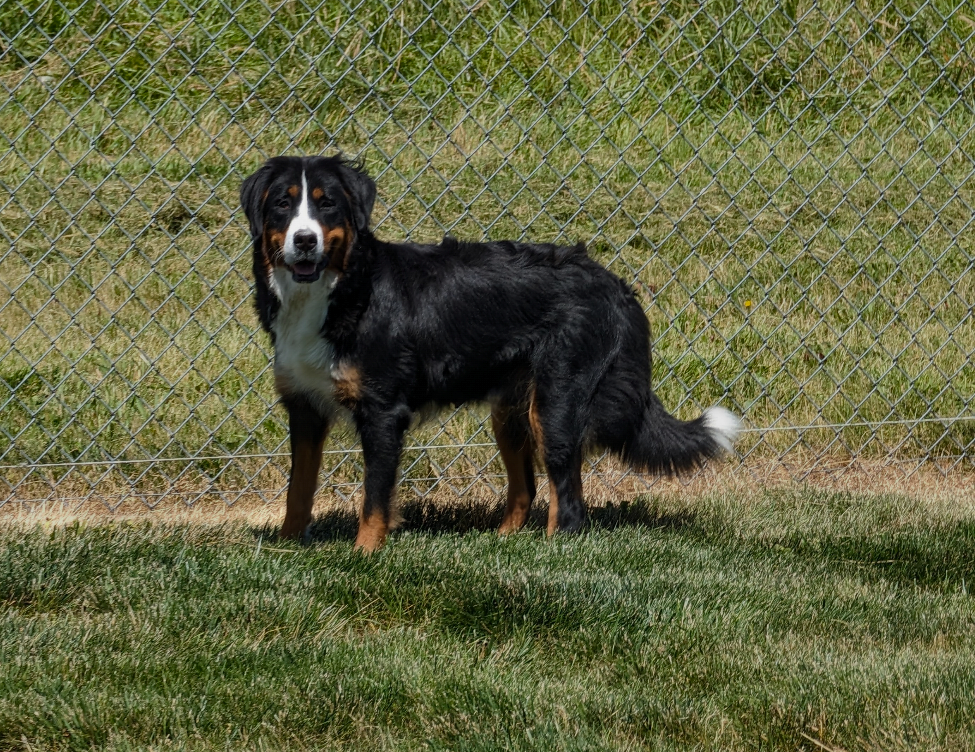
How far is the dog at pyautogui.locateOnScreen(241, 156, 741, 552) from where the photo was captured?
4.20 meters

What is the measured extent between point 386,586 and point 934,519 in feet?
7.84

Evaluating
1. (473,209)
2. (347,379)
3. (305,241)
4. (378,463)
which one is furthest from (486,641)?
(473,209)

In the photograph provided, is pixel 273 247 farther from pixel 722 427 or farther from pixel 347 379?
pixel 722 427

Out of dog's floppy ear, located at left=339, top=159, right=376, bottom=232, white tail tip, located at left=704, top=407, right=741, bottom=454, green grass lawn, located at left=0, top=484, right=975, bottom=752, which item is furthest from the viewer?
white tail tip, located at left=704, top=407, right=741, bottom=454

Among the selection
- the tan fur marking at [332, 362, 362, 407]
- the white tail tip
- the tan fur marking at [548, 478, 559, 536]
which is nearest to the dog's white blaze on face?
the tan fur marking at [332, 362, 362, 407]

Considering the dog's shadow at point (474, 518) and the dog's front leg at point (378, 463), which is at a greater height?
the dog's front leg at point (378, 463)

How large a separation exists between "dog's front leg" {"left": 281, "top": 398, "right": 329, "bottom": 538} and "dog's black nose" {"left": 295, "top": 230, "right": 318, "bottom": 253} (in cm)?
67

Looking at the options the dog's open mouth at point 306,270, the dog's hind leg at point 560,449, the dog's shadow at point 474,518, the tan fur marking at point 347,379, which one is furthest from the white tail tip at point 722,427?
the dog's open mouth at point 306,270

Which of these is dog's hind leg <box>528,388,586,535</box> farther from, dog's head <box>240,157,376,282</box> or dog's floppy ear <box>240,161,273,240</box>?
dog's floppy ear <box>240,161,273,240</box>

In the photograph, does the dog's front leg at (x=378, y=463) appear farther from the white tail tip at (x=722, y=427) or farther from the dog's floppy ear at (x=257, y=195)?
the white tail tip at (x=722, y=427)

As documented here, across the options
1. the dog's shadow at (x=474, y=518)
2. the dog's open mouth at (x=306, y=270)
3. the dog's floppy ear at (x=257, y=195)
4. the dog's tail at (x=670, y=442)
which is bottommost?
the dog's shadow at (x=474, y=518)

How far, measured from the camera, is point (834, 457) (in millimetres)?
5688

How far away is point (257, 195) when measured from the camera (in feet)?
13.7

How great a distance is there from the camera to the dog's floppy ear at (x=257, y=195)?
4.17 metres
